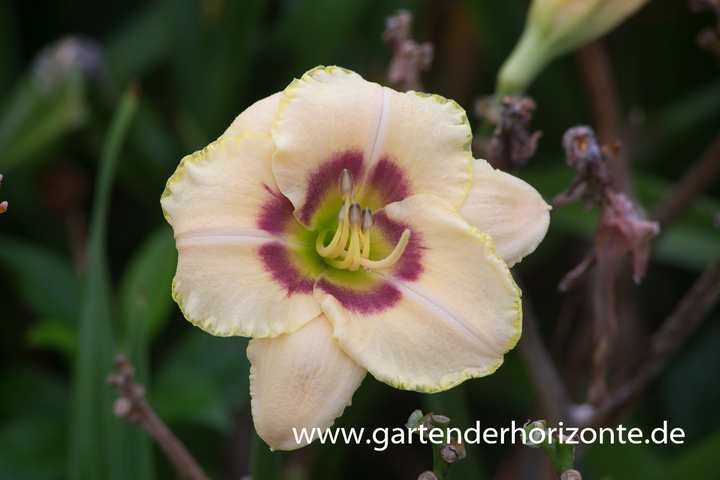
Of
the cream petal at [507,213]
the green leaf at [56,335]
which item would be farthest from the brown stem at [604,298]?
the green leaf at [56,335]

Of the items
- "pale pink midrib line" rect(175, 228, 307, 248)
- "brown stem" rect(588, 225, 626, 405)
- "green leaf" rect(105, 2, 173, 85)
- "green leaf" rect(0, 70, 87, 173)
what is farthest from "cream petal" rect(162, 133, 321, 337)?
"green leaf" rect(105, 2, 173, 85)

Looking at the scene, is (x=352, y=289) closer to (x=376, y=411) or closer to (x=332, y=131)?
(x=332, y=131)

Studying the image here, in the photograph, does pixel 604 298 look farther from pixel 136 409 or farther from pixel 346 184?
pixel 136 409

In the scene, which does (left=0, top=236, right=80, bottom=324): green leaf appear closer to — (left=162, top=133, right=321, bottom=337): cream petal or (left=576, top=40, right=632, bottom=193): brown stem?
(left=162, top=133, right=321, bottom=337): cream petal

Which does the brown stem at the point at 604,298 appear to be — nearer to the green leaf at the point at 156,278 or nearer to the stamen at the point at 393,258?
the stamen at the point at 393,258

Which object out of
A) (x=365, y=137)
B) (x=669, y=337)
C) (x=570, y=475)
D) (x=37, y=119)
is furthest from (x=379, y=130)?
(x=37, y=119)

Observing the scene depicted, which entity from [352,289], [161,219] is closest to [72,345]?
[161,219]

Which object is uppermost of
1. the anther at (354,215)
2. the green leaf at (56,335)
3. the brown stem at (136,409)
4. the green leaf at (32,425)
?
the anther at (354,215)

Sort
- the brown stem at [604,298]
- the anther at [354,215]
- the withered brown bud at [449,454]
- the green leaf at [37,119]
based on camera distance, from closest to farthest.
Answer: the withered brown bud at [449,454] < the anther at [354,215] < the brown stem at [604,298] < the green leaf at [37,119]
